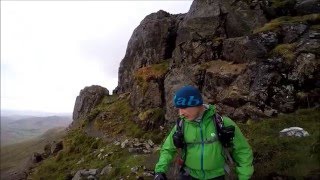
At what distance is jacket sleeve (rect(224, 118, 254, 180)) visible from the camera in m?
7.97

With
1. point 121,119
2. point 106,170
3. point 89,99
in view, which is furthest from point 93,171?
point 89,99

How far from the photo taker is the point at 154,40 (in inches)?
1508

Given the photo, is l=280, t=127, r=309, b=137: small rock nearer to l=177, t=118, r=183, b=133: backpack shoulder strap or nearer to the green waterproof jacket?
the green waterproof jacket

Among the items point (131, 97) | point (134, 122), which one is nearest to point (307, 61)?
point (134, 122)

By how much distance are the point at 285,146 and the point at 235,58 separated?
11437mm

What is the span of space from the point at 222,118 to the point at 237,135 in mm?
511

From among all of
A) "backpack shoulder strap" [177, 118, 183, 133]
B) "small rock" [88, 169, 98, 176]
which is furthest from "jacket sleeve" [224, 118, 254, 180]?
"small rock" [88, 169, 98, 176]

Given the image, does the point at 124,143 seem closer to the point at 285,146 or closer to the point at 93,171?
the point at 93,171

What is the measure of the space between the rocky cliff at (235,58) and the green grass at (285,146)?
6.41 feet

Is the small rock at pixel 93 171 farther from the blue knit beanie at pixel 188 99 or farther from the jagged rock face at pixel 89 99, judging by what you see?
the jagged rock face at pixel 89 99

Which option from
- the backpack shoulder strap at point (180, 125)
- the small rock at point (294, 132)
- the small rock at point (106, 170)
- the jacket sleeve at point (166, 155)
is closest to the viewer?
the backpack shoulder strap at point (180, 125)

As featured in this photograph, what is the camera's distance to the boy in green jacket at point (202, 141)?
8.12 m

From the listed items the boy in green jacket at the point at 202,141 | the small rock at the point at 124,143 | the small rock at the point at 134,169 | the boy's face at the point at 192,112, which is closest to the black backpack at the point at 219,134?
the boy in green jacket at the point at 202,141

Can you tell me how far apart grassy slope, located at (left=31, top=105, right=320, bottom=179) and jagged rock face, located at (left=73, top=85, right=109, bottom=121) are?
10.8 meters
